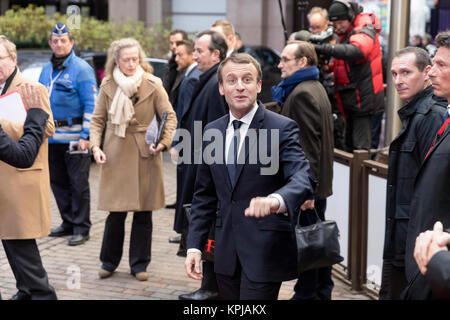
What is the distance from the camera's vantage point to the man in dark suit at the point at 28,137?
15.7ft

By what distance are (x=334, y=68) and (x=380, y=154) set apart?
65.7 inches

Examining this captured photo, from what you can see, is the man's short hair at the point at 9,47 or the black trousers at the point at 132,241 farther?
the black trousers at the point at 132,241

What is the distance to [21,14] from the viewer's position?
1623 centimetres

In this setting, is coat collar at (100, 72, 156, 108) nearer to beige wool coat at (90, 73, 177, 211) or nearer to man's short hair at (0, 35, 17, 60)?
beige wool coat at (90, 73, 177, 211)

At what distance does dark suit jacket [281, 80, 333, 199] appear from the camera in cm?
570

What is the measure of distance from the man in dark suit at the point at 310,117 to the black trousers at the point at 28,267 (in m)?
1.96

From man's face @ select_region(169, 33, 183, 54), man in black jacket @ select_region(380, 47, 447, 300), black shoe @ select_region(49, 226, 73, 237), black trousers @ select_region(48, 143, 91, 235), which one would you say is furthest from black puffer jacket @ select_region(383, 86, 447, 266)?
man's face @ select_region(169, 33, 183, 54)

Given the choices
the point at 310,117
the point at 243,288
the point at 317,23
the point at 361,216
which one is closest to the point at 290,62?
the point at 310,117

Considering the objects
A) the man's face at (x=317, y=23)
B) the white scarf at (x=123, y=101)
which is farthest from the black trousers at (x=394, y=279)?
the man's face at (x=317, y=23)

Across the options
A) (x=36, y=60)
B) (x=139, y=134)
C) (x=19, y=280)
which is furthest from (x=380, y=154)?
(x=36, y=60)

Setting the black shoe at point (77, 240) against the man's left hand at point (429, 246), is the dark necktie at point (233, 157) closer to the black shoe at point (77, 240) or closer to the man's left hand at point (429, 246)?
the man's left hand at point (429, 246)

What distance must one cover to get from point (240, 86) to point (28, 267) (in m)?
2.38
